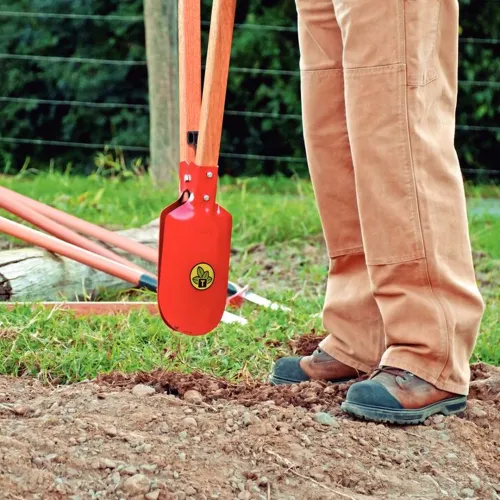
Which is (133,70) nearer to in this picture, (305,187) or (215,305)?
(305,187)

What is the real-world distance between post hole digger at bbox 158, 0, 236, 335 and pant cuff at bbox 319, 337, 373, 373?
1.42ft

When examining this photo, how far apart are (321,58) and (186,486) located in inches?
46.8

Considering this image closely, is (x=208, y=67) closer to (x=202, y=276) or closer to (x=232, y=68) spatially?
(x=202, y=276)

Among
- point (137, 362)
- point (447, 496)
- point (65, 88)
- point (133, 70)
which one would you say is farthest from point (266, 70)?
point (447, 496)

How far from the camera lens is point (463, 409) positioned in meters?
2.69

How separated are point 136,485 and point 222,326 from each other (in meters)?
1.43

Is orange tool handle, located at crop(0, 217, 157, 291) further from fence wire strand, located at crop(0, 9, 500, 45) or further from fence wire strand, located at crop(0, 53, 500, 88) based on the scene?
fence wire strand, located at crop(0, 9, 500, 45)

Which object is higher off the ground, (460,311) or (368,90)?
(368,90)

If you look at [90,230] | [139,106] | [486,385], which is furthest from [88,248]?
[139,106]

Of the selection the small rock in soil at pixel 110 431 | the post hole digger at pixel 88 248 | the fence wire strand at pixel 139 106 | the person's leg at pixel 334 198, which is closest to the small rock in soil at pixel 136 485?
the small rock in soil at pixel 110 431

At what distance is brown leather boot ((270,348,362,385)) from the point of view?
2.88 metres

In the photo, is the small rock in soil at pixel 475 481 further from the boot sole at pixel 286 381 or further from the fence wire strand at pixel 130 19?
the fence wire strand at pixel 130 19

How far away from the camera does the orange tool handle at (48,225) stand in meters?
4.10

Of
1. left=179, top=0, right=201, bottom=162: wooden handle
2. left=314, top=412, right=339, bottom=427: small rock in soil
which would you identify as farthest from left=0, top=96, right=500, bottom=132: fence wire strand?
left=314, top=412, right=339, bottom=427: small rock in soil
